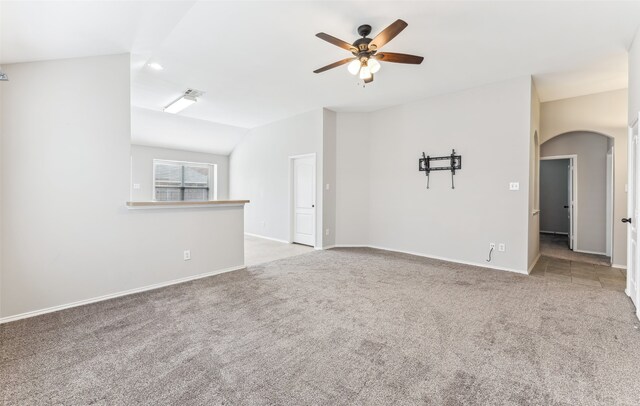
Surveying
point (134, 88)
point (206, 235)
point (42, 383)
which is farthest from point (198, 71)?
point (42, 383)

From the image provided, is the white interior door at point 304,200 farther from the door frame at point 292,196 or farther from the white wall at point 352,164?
the white wall at point 352,164

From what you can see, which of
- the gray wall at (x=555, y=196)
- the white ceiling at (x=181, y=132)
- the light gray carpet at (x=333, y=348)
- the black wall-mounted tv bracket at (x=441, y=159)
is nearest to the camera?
the light gray carpet at (x=333, y=348)

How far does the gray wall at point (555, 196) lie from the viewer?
7.58m

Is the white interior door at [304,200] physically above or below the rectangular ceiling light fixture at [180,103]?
below

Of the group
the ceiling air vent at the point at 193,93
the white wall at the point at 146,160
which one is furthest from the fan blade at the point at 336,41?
the white wall at the point at 146,160

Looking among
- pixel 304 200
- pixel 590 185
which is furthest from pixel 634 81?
pixel 304 200

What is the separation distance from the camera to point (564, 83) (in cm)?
417

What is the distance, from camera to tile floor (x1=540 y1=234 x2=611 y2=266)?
185 inches

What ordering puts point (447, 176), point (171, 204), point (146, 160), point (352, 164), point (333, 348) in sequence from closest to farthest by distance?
point (333, 348)
point (171, 204)
point (447, 176)
point (352, 164)
point (146, 160)

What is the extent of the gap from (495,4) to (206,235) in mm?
4040

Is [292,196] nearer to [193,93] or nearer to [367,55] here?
[193,93]

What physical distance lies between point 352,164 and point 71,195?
4.47 m

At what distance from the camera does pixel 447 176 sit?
474cm

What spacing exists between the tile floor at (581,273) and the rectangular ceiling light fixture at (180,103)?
6.07 meters
